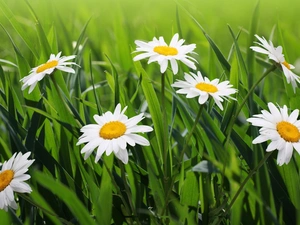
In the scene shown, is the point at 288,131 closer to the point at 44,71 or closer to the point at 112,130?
the point at 112,130

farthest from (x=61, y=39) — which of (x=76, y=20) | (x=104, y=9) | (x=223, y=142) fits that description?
(x=223, y=142)

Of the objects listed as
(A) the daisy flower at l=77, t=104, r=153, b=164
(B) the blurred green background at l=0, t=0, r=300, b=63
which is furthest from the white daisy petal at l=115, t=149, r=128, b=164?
(B) the blurred green background at l=0, t=0, r=300, b=63

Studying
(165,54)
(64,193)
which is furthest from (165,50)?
(64,193)

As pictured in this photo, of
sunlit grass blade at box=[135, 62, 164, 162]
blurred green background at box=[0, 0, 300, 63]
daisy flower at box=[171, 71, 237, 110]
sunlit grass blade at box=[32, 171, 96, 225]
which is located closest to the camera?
sunlit grass blade at box=[32, 171, 96, 225]

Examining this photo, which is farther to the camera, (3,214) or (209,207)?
(209,207)

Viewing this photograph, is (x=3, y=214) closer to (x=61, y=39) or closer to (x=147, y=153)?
(x=147, y=153)

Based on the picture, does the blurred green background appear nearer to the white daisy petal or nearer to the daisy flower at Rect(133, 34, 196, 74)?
the daisy flower at Rect(133, 34, 196, 74)

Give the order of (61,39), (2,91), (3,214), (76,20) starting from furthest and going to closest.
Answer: (76,20) < (61,39) < (2,91) < (3,214)
